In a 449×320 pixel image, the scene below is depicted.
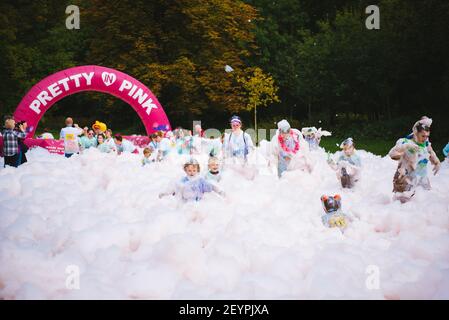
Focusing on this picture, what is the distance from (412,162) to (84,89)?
1199 centimetres

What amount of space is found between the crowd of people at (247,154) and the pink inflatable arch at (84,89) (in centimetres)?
219

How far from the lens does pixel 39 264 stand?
339 centimetres

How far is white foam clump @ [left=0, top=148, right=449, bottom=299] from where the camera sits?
3.19 m

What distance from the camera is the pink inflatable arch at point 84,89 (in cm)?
1489

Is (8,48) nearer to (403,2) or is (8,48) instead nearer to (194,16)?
(194,16)

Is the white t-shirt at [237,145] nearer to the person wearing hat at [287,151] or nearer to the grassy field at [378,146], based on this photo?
the person wearing hat at [287,151]

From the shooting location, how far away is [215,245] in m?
3.96

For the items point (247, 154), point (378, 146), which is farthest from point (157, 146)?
point (378, 146)

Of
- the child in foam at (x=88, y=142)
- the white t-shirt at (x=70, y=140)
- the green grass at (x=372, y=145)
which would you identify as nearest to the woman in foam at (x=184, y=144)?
the child in foam at (x=88, y=142)

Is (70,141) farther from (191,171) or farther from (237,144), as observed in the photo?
(191,171)

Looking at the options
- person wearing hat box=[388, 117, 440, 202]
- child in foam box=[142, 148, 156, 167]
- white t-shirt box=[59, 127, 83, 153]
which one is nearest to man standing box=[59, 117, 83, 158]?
white t-shirt box=[59, 127, 83, 153]

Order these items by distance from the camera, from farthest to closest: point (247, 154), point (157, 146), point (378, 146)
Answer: point (378, 146) < point (157, 146) < point (247, 154)

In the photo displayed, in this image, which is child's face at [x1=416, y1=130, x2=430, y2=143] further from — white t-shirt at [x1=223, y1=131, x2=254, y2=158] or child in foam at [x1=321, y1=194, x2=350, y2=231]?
white t-shirt at [x1=223, y1=131, x2=254, y2=158]
